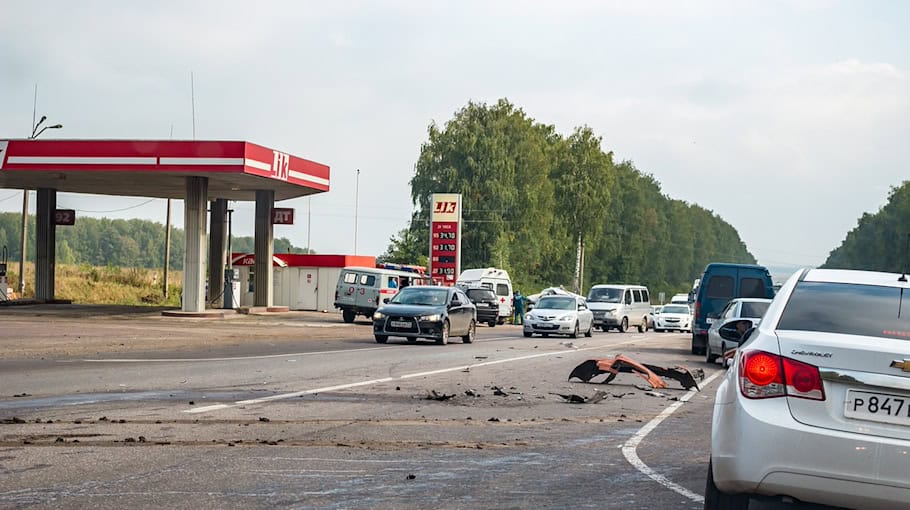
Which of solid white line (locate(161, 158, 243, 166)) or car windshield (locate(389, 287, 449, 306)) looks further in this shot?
solid white line (locate(161, 158, 243, 166))

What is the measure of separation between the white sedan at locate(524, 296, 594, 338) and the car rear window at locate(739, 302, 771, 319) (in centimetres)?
1331

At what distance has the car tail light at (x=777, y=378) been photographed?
18.2ft

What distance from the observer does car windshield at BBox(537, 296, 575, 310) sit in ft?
130

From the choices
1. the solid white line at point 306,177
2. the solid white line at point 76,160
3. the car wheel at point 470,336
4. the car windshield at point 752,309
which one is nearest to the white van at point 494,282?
the solid white line at point 306,177

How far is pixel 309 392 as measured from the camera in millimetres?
14523

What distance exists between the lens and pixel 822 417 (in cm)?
550

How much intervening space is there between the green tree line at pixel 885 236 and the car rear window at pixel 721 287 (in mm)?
88557

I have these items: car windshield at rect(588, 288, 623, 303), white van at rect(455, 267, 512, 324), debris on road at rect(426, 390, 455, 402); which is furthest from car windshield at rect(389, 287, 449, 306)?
white van at rect(455, 267, 512, 324)

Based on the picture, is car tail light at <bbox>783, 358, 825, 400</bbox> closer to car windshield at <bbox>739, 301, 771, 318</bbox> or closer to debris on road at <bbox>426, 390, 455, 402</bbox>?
debris on road at <bbox>426, 390, 455, 402</bbox>

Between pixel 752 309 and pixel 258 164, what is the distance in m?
20.1

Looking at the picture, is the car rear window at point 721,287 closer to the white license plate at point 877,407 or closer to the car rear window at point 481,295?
the car rear window at point 481,295

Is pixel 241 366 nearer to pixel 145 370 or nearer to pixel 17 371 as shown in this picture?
pixel 145 370

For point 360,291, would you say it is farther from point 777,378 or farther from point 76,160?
point 777,378

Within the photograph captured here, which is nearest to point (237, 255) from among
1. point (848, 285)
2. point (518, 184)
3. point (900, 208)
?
point (518, 184)
